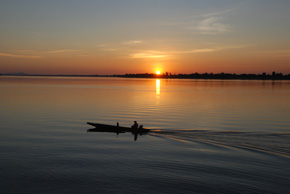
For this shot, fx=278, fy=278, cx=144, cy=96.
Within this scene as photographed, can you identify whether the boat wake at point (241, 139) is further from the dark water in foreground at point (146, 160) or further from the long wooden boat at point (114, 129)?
the long wooden boat at point (114, 129)

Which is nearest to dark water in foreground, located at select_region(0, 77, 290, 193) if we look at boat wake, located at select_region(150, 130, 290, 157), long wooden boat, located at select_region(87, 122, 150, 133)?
boat wake, located at select_region(150, 130, 290, 157)

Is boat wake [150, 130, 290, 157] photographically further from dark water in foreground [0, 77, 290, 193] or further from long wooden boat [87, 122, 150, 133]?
long wooden boat [87, 122, 150, 133]

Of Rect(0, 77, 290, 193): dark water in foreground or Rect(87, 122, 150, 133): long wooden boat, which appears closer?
Rect(0, 77, 290, 193): dark water in foreground

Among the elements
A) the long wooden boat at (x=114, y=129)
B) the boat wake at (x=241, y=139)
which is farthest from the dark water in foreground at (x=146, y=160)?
the long wooden boat at (x=114, y=129)

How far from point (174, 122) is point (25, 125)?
880 inches

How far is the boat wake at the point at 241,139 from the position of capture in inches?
1076

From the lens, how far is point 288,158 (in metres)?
24.0

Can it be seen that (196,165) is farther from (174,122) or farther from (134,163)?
(174,122)

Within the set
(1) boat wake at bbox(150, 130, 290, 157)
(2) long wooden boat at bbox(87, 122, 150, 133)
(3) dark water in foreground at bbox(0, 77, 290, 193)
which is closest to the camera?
(3) dark water in foreground at bbox(0, 77, 290, 193)

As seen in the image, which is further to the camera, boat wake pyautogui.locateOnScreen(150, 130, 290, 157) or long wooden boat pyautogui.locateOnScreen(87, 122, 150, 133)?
long wooden boat pyautogui.locateOnScreen(87, 122, 150, 133)

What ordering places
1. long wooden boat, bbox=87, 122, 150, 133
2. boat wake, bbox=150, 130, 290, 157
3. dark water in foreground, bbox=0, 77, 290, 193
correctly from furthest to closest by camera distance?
long wooden boat, bbox=87, 122, 150, 133, boat wake, bbox=150, 130, 290, 157, dark water in foreground, bbox=0, 77, 290, 193

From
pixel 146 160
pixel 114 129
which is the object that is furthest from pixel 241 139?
pixel 114 129

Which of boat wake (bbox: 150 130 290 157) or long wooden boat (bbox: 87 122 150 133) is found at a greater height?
long wooden boat (bbox: 87 122 150 133)

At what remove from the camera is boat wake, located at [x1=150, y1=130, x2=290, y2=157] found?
2734 centimetres
